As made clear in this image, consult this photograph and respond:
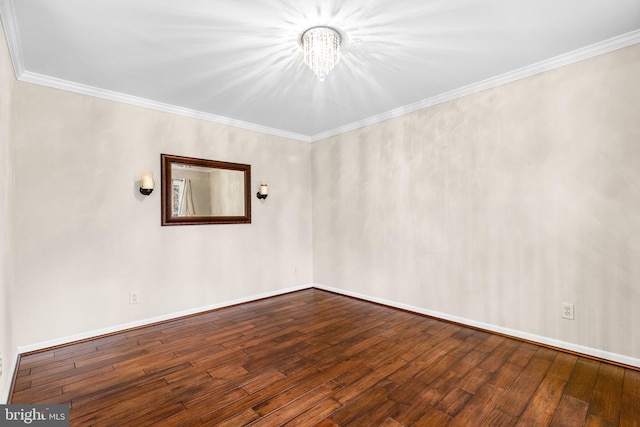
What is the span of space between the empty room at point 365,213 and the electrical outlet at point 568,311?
1.5 inches

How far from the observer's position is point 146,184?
314 centimetres

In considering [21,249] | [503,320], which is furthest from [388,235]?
[21,249]

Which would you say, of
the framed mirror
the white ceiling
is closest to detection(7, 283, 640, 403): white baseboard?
the framed mirror

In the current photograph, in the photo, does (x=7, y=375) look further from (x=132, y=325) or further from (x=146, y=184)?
(x=146, y=184)

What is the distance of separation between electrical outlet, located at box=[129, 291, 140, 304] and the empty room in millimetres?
50

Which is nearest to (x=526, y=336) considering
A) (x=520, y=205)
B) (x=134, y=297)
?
(x=520, y=205)

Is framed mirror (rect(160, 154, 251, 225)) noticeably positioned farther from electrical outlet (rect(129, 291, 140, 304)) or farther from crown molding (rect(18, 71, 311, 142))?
electrical outlet (rect(129, 291, 140, 304))

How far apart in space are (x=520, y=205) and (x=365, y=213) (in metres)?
1.81

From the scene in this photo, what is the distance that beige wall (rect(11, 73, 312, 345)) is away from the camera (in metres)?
2.64

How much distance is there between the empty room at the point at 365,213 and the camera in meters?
1.94

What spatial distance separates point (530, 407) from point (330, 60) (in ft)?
8.71

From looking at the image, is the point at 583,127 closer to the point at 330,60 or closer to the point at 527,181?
the point at 527,181

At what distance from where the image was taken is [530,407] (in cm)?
182

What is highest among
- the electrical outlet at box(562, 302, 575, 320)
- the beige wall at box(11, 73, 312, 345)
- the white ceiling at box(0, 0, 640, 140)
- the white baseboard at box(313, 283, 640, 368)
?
the white ceiling at box(0, 0, 640, 140)
